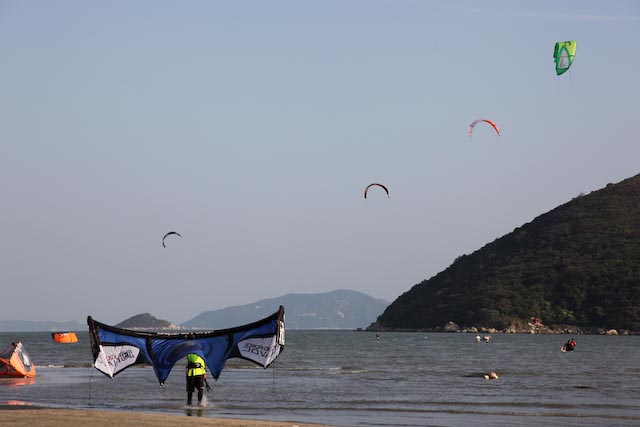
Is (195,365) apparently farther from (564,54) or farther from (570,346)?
(570,346)

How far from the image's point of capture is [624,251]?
482ft

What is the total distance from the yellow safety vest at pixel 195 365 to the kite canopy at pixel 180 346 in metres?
0.13

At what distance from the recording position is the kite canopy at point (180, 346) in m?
23.6

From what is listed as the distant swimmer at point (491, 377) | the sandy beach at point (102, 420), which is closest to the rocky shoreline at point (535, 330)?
the distant swimmer at point (491, 377)

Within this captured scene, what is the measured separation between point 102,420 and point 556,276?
446ft

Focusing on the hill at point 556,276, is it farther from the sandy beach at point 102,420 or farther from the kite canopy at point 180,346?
the sandy beach at point 102,420

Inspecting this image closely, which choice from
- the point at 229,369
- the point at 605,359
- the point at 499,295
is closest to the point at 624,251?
the point at 499,295

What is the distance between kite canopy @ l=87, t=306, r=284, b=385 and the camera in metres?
23.6

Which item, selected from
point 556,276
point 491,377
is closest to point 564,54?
point 491,377

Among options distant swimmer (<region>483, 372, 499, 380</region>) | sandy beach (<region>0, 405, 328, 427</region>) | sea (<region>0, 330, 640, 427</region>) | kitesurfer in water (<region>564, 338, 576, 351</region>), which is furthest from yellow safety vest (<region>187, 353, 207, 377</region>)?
kitesurfer in water (<region>564, 338, 576, 351</region>)

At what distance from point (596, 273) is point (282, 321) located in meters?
128

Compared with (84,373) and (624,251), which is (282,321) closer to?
(84,373)

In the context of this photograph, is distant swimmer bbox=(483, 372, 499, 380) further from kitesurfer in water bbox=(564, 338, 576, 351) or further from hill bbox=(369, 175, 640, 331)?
hill bbox=(369, 175, 640, 331)

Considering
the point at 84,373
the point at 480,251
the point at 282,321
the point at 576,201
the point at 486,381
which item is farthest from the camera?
the point at 480,251
